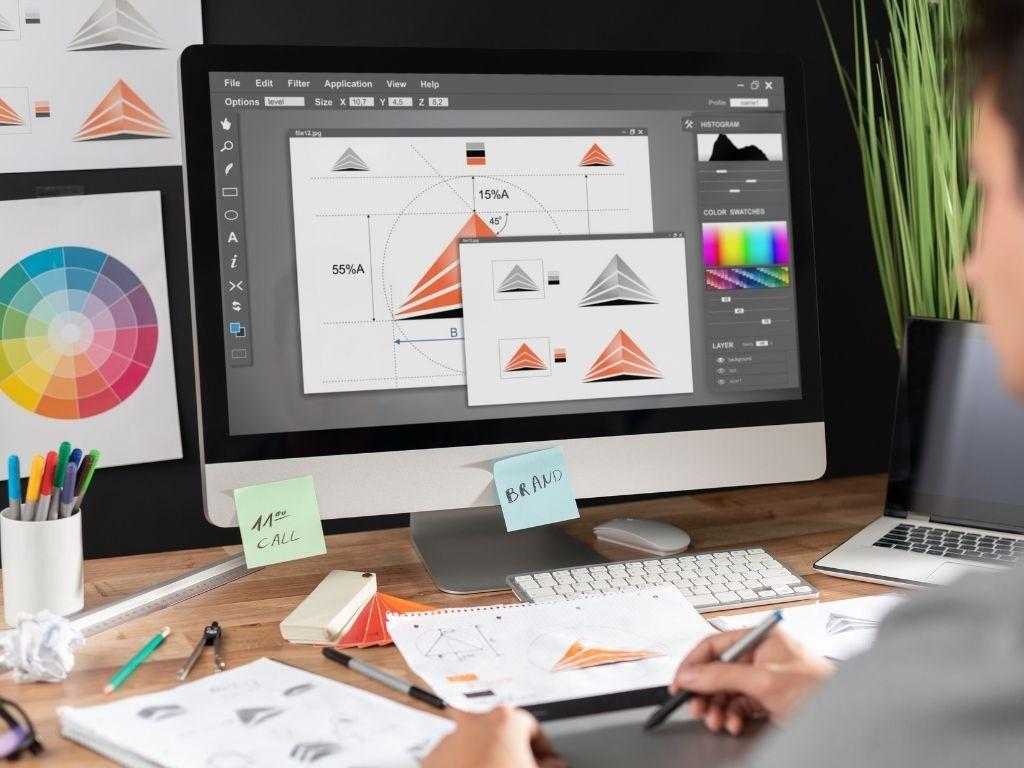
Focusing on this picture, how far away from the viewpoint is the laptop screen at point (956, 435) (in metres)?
1.08

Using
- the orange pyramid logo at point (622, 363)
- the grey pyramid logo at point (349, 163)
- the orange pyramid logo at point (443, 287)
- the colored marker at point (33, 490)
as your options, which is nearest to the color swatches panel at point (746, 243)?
the orange pyramid logo at point (622, 363)

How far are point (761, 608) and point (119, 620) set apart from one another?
57cm

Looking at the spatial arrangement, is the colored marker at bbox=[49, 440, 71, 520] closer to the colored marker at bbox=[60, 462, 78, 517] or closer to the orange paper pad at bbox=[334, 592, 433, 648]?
the colored marker at bbox=[60, 462, 78, 517]

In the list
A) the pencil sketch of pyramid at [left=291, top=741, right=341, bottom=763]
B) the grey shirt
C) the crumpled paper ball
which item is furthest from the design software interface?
the grey shirt

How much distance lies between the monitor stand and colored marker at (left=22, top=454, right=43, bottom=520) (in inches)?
14.5

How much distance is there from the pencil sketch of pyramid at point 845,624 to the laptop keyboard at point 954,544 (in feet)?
0.68

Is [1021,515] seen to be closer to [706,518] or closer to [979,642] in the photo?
[706,518]

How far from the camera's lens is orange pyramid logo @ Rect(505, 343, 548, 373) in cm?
104

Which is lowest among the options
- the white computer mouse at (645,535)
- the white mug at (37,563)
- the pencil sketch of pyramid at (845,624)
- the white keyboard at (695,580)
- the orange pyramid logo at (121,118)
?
the pencil sketch of pyramid at (845,624)

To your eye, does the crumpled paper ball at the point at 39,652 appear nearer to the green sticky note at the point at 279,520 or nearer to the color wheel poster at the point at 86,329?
the green sticky note at the point at 279,520

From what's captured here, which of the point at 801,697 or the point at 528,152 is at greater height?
the point at 528,152

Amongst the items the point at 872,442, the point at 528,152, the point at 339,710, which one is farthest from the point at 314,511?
the point at 872,442

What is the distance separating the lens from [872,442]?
5.07 feet

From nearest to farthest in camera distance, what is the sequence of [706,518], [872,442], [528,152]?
1. [528,152]
2. [706,518]
3. [872,442]
